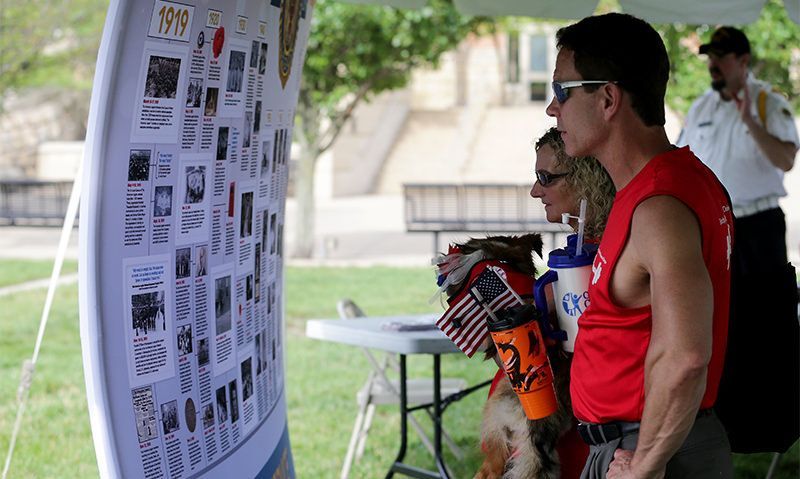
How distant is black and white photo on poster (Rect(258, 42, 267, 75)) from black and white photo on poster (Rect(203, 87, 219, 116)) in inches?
14.7

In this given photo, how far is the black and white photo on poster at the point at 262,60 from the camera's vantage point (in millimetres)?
3514

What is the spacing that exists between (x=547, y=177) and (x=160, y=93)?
1.06m

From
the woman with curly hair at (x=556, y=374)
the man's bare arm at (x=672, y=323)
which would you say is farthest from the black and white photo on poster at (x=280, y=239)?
the man's bare arm at (x=672, y=323)

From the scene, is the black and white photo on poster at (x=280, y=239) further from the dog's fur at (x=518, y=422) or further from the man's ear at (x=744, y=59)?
the man's ear at (x=744, y=59)

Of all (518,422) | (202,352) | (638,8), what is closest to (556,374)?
(518,422)

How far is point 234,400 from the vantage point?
3.49m

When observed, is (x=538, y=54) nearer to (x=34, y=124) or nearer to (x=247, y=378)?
(x=34, y=124)

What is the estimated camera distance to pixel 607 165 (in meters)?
2.46

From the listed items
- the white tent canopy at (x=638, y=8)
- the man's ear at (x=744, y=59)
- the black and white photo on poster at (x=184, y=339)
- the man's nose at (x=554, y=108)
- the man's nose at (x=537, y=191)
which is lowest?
the black and white photo on poster at (x=184, y=339)

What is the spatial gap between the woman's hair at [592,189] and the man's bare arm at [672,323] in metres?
0.56

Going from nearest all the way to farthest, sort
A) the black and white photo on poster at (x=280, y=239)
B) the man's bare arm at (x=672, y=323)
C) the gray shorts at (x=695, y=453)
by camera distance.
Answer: the man's bare arm at (x=672, y=323) < the gray shorts at (x=695, y=453) < the black and white photo on poster at (x=280, y=239)

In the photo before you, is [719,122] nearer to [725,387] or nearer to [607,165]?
[725,387]

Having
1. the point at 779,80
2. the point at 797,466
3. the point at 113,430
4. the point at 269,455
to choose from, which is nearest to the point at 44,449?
the point at 269,455

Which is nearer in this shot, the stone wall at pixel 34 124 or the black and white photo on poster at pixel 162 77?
the black and white photo on poster at pixel 162 77
